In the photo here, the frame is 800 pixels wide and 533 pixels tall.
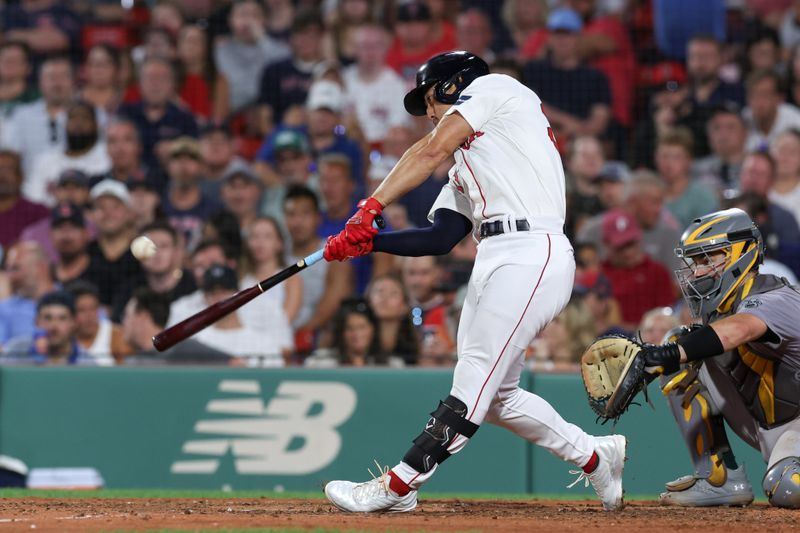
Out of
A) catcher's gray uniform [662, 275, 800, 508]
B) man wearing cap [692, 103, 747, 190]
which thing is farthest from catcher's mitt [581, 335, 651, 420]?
man wearing cap [692, 103, 747, 190]

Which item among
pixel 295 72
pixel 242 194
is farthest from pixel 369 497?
pixel 295 72

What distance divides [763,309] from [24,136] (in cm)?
749

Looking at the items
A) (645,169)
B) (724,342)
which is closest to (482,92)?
(724,342)

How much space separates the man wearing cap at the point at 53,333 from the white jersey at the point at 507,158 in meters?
4.31

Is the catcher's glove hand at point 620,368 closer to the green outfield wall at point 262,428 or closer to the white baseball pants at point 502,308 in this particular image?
the white baseball pants at point 502,308

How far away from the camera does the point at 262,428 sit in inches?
299

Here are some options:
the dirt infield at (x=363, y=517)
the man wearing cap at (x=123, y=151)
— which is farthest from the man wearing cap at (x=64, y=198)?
the dirt infield at (x=363, y=517)

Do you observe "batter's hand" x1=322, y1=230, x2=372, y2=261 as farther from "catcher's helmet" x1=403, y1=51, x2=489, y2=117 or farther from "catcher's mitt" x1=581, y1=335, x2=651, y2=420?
"catcher's mitt" x1=581, y1=335, x2=651, y2=420

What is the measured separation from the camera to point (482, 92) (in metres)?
4.75

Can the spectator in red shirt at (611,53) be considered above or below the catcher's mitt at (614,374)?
above

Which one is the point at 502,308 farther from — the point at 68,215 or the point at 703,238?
the point at 68,215

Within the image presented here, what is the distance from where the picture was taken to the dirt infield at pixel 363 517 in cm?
423

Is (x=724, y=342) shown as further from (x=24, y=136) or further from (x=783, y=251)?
(x=24, y=136)

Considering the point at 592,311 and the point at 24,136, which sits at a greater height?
the point at 24,136
